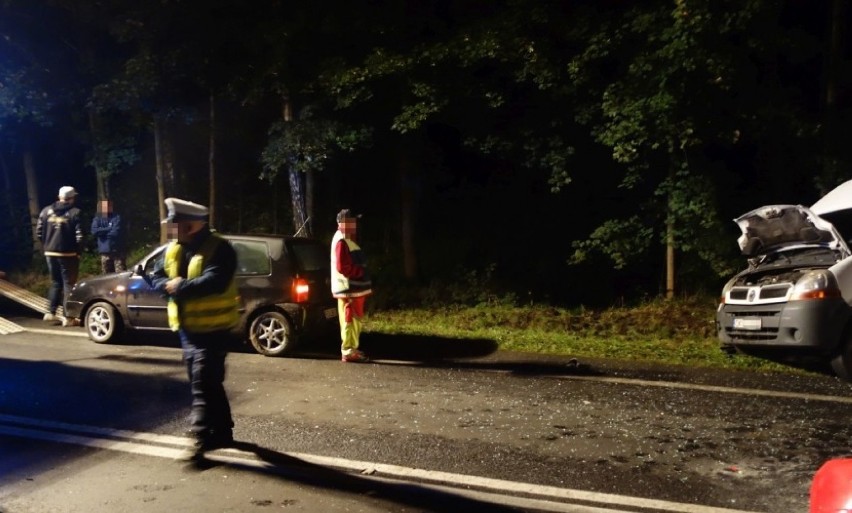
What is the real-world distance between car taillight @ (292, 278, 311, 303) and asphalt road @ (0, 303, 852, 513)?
33.9 inches

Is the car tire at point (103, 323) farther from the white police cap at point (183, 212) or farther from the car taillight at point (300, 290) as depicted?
the white police cap at point (183, 212)

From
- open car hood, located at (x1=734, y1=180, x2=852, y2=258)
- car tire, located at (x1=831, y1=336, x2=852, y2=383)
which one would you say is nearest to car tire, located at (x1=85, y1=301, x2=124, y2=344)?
open car hood, located at (x1=734, y1=180, x2=852, y2=258)

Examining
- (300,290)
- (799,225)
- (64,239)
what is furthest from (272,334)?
(799,225)

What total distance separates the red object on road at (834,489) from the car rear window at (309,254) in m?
7.29

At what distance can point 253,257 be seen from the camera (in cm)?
960

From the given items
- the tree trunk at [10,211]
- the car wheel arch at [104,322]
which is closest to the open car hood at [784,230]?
the car wheel arch at [104,322]

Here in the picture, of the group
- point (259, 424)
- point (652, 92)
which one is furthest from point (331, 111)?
point (259, 424)

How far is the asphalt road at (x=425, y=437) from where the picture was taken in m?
4.83

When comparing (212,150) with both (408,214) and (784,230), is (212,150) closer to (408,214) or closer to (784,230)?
(408,214)

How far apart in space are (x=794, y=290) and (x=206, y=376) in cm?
588

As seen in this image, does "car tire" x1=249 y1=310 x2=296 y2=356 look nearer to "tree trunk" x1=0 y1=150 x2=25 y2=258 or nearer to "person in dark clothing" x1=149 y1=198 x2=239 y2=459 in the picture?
"person in dark clothing" x1=149 y1=198 x2=239 y2=459

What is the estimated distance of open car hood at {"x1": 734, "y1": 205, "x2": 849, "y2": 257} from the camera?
8.26m

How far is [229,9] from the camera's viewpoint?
15281mm

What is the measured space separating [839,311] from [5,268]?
793 inches
